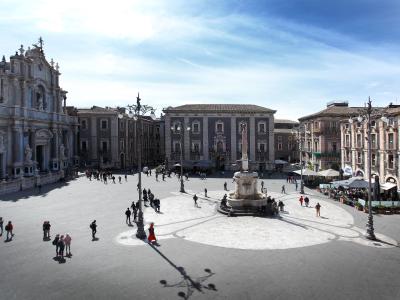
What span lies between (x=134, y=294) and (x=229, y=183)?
3224 cm

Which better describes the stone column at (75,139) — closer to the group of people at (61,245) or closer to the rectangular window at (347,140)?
the rectangular window at (347,140)

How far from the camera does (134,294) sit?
37.3ft

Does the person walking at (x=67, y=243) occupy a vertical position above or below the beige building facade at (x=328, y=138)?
below

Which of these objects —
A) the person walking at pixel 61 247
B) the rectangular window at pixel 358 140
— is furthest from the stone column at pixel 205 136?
the person walking at pixel 61 247

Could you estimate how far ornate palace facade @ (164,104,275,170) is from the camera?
58.4 metres

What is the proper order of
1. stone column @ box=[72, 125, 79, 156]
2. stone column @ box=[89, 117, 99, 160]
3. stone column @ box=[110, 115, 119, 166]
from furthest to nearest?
1. stone column @ box=[89, 117, 99, 160]
2. stone column @ box=[110, 115, 119, 166]
3. stone column @ box=[72, 125, 79, 156]

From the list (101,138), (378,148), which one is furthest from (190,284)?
(101,138)

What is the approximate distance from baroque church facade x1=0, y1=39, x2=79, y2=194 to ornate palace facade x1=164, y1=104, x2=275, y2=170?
17.8m

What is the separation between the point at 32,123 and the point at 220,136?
1185 inches

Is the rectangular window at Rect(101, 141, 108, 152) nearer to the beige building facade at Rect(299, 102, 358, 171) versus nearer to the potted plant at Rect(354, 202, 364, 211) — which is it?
the beige building facade at Rect(299, 102, 358, 171)

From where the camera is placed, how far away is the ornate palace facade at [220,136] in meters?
58.4

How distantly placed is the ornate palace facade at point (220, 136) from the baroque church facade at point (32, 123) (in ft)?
58.2

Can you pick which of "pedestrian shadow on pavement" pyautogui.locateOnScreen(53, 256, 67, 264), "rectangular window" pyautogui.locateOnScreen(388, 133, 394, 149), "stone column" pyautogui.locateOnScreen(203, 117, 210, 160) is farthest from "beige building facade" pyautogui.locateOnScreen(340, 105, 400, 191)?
"pedestrian shadow on pavement" pyautogui.locateOnScreen(53, 256, 67, 264)

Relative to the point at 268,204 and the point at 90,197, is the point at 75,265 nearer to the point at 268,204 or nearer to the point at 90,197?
the point at 268,204
